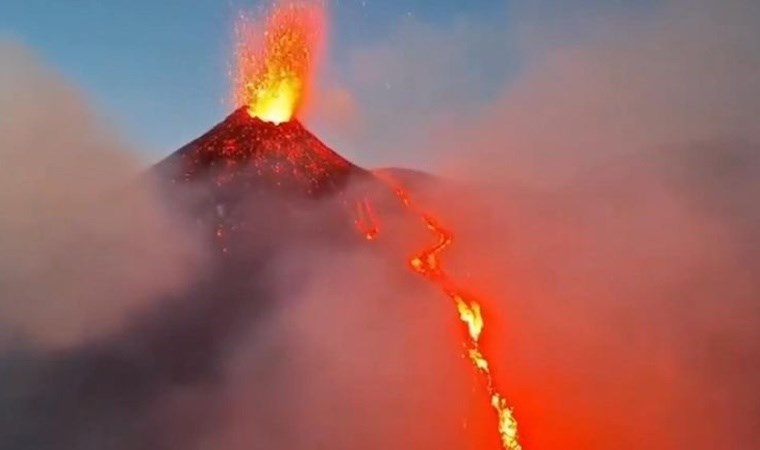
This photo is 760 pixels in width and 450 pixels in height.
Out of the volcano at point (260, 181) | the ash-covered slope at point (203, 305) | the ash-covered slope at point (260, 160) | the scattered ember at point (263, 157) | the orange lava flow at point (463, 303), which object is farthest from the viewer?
the scattered ember at point (263, 157)

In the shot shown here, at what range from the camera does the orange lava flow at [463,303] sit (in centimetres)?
1401

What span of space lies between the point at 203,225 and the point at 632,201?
27.8 ft

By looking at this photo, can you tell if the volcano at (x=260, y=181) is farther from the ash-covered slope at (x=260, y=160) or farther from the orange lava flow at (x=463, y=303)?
the orange lava flow at (x=463, y=303)

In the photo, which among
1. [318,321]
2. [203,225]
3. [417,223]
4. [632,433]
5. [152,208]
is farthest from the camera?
[417,223]

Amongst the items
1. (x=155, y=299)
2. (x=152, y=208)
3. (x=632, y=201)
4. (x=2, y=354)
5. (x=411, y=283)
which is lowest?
(x=2, y=354)

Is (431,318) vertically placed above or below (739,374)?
below

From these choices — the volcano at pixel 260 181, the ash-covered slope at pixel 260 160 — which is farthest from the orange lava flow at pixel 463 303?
the ash-covered slope at pixel 260 160

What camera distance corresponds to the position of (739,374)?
570 inches

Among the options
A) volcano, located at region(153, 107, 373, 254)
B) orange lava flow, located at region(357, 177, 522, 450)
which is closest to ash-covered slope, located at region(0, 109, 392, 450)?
volcano, located at region(153, 107, 373, 254)

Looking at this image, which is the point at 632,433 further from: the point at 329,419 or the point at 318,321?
the point at 318,321

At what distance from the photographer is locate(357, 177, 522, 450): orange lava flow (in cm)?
1401

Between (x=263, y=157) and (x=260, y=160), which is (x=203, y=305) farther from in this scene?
(x=263, y=157)

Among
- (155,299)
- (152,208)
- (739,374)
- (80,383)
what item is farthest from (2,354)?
(739,374)

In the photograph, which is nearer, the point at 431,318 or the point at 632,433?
the point at 632,433
